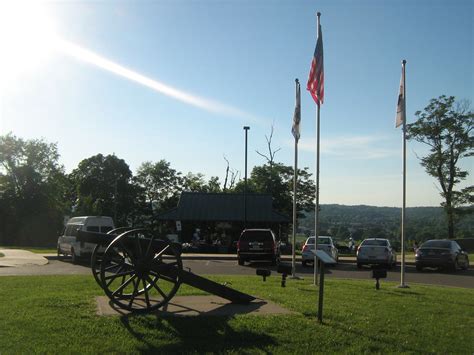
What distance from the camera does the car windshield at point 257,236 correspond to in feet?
84.7

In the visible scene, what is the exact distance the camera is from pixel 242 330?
7.64m

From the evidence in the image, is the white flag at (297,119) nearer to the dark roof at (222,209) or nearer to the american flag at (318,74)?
the american flag at (318,74)

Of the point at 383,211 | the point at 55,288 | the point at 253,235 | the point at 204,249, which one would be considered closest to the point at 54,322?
the point at 55,288

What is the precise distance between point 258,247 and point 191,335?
727 inches

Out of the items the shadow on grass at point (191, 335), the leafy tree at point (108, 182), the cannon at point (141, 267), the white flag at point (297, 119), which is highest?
the leafy tree at point (108, 182)

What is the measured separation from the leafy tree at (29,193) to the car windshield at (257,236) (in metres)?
39.6

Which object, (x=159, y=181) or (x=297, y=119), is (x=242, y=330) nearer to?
(x=297, y=119)

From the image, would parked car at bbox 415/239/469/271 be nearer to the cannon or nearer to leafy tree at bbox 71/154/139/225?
the cannon

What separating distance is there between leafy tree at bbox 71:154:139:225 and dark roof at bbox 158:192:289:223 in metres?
37.4

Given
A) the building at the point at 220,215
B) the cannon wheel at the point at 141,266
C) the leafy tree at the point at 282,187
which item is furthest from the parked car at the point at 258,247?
the leafy tree at the point at 282,187

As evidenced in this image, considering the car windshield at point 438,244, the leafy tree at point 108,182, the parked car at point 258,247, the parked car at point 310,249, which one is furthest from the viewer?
the leafy tree at point 108,182

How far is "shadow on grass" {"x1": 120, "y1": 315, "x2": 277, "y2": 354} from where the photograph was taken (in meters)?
6.86

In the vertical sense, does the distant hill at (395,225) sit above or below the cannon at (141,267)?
above

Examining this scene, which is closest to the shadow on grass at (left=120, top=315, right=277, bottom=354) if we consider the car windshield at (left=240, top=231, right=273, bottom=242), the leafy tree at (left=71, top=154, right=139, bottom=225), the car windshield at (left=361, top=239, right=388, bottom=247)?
the car windshield at (left=240, top=231, right=273, bottom=242)
